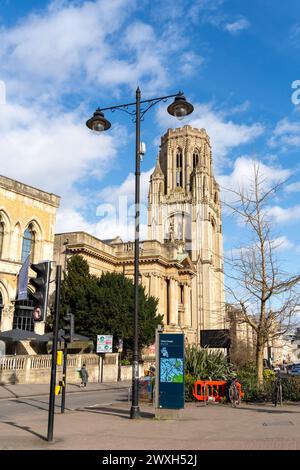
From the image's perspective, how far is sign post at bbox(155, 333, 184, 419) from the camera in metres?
12.9

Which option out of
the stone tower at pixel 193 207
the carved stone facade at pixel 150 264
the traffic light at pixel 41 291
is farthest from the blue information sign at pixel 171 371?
the stone tower at pixel 193 207

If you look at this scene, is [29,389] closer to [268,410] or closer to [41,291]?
[268,410]

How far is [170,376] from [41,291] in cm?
546

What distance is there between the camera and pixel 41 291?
9.43m

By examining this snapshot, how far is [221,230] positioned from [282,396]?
86552 mm

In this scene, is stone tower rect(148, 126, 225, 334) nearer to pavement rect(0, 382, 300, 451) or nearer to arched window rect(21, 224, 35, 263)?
arched window rect(21, 224, 35, 263)

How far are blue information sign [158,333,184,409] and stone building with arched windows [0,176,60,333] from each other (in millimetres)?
20426

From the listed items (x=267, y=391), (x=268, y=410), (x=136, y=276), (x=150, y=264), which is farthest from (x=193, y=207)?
(x=136, y=276)

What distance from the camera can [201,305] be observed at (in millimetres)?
86438

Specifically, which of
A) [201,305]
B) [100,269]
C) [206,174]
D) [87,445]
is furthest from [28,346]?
[206,174]

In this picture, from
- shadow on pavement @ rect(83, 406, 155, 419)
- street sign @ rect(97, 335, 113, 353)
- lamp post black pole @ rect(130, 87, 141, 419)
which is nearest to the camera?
lamp post black pole @ rect(130, 87, 141, 419)

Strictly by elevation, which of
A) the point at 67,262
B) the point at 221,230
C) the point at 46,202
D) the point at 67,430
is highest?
the point at 221,230

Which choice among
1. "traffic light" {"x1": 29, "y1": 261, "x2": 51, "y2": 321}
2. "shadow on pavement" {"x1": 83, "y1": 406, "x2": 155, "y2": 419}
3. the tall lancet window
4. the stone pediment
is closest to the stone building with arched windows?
"shadow on pavement" {"x1": 83, "y1": 406, "x2": 155, "y2": 419}
